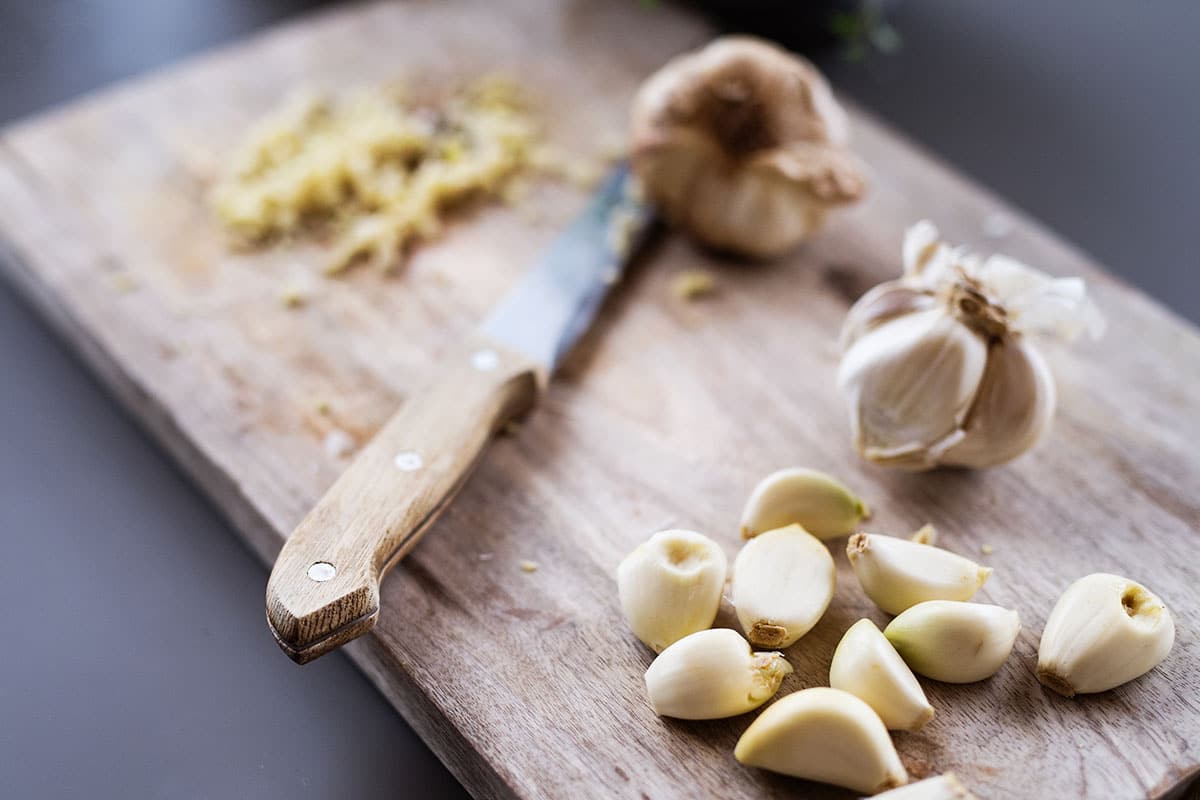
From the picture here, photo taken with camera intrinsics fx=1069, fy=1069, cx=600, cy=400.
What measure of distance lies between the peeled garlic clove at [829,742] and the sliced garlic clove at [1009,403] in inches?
13.2

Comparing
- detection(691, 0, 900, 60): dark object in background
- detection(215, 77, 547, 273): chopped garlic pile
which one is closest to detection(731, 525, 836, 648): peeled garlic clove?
detection(215, 77, 547, 273): chopped garlic pile

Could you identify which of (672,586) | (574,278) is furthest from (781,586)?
(574,278)

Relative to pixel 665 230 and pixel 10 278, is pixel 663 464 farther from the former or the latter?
pixel 10 278

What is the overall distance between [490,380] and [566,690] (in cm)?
33

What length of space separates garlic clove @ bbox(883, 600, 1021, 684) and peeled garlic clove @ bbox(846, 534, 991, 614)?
0.07 ft

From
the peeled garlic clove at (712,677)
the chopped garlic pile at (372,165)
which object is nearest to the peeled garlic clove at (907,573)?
the peeled garlic clove at (712,677)

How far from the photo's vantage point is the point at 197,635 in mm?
1021

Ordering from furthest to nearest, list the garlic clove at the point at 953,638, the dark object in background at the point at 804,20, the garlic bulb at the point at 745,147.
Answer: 1. the dark object in background at the point at 804,20
2. the garlic bulb at the point at 745,147
3. the garlic clove at the point at 953,638

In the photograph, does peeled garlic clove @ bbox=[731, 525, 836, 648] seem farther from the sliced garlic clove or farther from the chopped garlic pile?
the chopped garlic pile

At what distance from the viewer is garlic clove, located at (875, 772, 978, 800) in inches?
30.7

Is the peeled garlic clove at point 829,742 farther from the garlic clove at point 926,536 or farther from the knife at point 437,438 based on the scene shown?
the knife at point 437,438

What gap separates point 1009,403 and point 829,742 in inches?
16.0

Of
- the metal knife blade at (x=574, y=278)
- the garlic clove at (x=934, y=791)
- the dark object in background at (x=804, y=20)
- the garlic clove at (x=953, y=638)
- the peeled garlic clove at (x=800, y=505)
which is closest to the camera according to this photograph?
the garlic clove at (x=934, y=791)

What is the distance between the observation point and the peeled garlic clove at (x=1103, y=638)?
0.89 m
